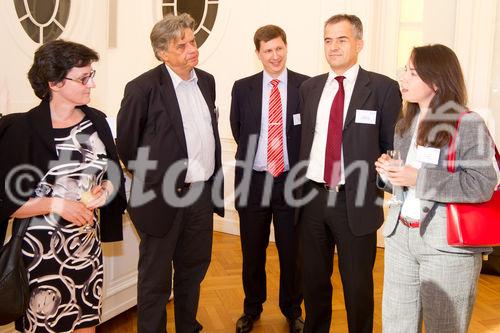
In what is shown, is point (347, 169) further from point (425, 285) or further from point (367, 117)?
point (425, 285)

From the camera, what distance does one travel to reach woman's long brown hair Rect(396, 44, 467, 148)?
1945mm

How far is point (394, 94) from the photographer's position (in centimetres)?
273

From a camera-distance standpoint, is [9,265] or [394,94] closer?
[9,265]

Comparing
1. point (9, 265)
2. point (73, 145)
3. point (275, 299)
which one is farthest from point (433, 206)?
point (275, 299)

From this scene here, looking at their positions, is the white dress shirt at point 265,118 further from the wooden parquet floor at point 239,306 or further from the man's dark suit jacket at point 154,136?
the wooden parquet floor at point 239,306

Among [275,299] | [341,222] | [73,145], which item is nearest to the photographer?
[73,145]

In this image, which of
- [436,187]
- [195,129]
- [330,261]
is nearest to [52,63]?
[195,129]

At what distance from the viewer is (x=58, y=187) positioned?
2156mm

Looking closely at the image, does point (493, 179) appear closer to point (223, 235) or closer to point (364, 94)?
point (364, 94)

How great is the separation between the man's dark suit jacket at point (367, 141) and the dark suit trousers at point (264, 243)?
0.73 meters

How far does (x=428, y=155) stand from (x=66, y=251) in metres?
1.56

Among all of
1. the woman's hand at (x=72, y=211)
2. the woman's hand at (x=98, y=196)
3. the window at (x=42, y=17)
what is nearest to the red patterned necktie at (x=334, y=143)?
the woman's hand at (x=98, y=196)

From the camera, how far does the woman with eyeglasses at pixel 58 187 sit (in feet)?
6.79

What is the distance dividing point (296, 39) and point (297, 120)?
6.97ft
